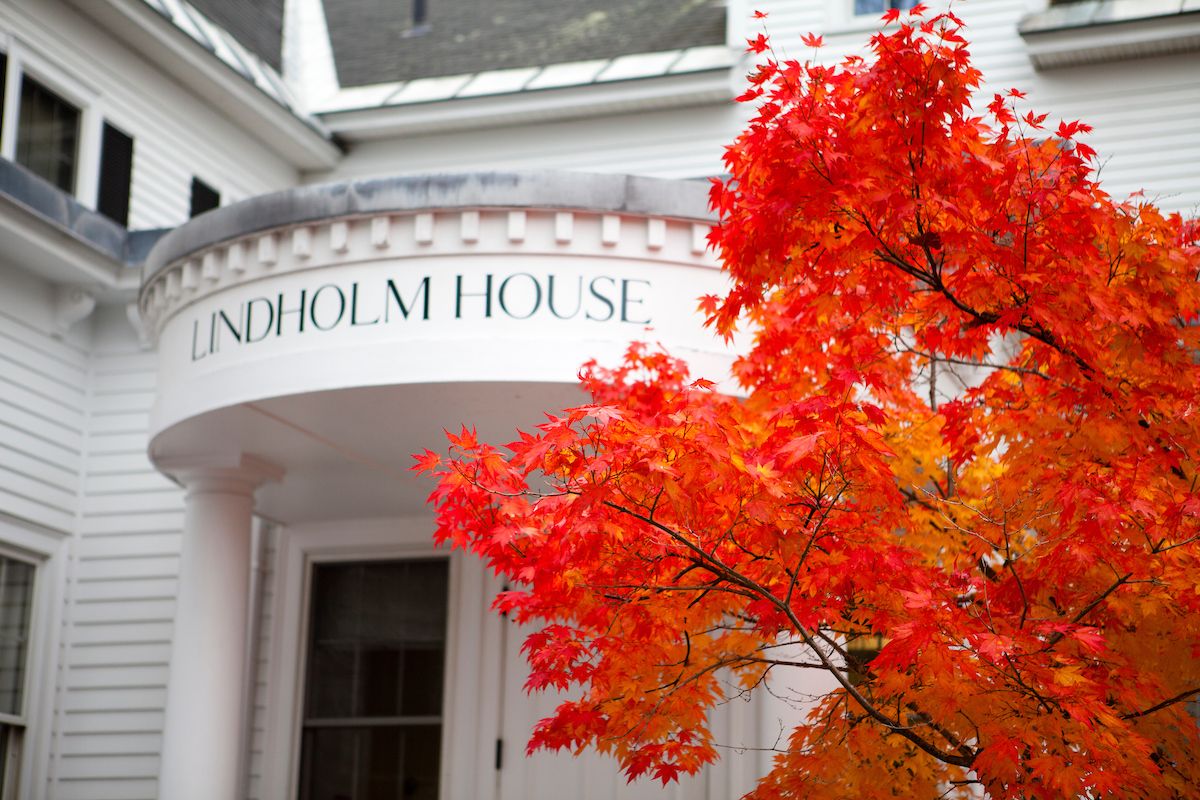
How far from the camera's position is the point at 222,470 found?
488 inches

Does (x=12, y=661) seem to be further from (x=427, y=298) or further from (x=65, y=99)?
(x=427, y=298)

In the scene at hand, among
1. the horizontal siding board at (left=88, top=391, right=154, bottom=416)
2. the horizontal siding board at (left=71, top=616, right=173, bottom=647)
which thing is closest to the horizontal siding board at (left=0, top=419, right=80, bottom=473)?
the horizontal siding board at (left=88, top=391, right=154, bottom=416)

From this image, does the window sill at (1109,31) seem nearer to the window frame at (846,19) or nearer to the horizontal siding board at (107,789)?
the window frame at (846,19)

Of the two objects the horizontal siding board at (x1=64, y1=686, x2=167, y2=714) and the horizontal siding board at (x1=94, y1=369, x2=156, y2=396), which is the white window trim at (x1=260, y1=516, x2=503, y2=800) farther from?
the horizontal siding board at (x1=94, y1=369, x2=156, y2=396)

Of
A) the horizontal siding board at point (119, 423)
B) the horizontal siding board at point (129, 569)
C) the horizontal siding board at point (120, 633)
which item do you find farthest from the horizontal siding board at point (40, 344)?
the horizontal siding board at point (120, 633)

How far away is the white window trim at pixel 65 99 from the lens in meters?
14.6

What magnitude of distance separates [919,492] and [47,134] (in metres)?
10.5

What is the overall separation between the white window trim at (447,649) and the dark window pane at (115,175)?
3.99 meters

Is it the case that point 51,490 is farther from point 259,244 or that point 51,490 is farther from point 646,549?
point 646,549

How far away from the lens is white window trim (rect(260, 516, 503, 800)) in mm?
13594

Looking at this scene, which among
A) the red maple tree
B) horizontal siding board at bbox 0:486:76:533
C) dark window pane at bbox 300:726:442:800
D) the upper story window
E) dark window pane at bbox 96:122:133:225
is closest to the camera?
the red maple tree

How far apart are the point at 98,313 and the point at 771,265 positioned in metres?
9.91

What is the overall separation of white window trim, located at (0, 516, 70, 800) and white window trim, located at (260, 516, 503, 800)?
200 centimetres

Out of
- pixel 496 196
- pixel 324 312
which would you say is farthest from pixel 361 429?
pixel 496 196
